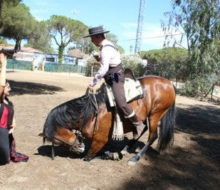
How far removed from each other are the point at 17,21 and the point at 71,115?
26239mm

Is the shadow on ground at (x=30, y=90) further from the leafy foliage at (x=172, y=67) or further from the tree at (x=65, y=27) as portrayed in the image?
the tree at (x=65, y=27)

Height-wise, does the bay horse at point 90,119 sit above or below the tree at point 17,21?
below

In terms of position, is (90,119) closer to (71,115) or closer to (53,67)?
(71,115)

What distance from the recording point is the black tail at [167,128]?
5.07m

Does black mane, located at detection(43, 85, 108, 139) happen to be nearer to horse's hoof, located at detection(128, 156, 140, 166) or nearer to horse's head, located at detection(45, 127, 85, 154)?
horse's head, located at detection(45, 127, 85, 154)

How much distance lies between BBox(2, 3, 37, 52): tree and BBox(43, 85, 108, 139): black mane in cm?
2386

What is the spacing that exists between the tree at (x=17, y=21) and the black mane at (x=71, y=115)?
23.9 meters

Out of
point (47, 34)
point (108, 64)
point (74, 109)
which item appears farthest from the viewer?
point (47, 34)

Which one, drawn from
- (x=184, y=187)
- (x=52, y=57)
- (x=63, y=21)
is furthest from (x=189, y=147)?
(x=63, y=21)

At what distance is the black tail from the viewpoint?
507 centimetres

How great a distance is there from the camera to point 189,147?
5.75 m

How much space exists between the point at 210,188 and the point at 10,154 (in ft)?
9.93

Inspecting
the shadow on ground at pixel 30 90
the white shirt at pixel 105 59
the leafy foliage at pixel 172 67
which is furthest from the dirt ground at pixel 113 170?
the leafy foliage at pixel 172 67

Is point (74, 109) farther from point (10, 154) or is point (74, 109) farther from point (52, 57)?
point (52, 57)
